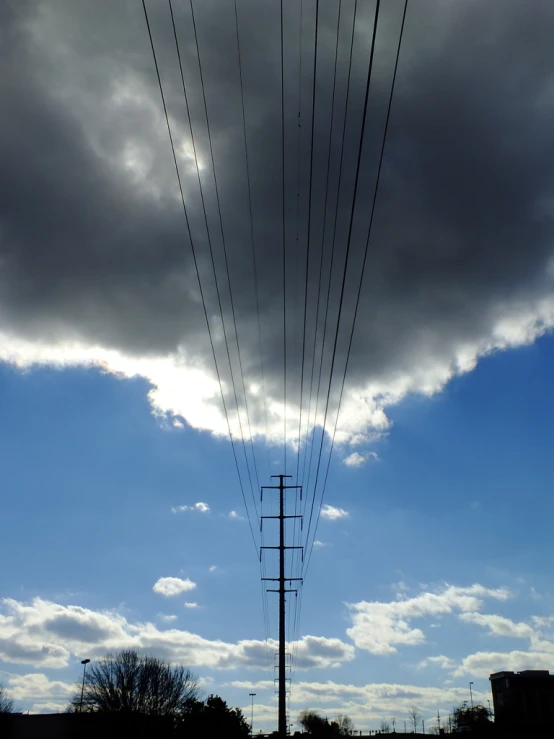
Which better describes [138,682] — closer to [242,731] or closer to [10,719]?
[10,719]

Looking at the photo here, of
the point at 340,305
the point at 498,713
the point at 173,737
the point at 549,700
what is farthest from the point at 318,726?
the point at 340,305

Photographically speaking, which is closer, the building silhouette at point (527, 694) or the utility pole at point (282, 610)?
the utility pole at point (282, 610)

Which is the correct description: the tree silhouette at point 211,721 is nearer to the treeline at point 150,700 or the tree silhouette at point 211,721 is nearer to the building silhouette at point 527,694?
the treeline at point 150,700

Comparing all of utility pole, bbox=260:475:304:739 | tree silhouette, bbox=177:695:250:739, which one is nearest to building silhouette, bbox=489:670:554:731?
tree silhouette, bbox=177:695:250:739

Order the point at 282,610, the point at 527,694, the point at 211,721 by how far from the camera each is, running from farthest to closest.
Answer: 1. the point at 527,694
2. the point at 211,721
3. the point at 282,610

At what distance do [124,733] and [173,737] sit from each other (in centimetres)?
799

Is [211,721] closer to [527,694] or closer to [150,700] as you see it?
[150,700]

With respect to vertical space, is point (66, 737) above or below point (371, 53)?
below

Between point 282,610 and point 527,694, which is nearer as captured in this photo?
point 282,610

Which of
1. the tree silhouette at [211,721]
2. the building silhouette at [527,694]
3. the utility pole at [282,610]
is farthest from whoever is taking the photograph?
the building silhouette at [527,694]

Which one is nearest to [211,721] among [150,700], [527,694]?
[150,700]

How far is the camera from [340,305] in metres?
13.7

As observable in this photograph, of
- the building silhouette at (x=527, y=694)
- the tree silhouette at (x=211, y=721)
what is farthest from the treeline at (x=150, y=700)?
the building silhouette at (x=527, y=694)

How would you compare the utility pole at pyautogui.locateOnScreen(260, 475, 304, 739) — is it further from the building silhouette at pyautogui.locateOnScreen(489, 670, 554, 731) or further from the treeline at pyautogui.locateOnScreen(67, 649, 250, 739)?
the building silhouette at pyautogui.locateOnScreen(489, 670, 554, 731)
